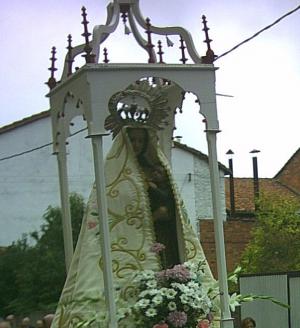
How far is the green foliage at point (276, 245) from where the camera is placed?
16.2 meters

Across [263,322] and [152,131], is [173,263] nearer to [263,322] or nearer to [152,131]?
[152,131]

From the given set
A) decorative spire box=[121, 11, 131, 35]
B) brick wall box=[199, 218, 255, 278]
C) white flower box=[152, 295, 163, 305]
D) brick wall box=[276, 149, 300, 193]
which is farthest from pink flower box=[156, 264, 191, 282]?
brick wall box=[276, 149, 300, 193]

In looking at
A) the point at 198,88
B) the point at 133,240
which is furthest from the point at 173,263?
the point at 198,88

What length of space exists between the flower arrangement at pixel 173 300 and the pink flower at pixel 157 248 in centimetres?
24

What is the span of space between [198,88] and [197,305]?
5.17 feet

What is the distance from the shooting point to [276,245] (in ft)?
53.8

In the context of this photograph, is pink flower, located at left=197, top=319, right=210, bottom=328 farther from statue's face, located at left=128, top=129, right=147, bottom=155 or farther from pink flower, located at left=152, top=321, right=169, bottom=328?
statue's face, located at left=128, top=129, right=147, bottom=155

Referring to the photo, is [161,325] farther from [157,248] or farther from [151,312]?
[157,248]

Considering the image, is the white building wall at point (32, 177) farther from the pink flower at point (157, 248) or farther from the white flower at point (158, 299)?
the white flower at point (158, 299)

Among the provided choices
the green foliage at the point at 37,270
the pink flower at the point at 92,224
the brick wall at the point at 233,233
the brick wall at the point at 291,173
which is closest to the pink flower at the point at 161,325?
the pink flower at the point at 92,224

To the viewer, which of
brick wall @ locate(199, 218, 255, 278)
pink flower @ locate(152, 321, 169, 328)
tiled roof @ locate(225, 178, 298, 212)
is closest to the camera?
pink flower @ locate(152, 321, 169, 328)

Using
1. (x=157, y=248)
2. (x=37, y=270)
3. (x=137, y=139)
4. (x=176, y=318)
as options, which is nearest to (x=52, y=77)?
(x=137, y=139)

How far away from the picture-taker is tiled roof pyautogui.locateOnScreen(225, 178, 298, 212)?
91.5 ft

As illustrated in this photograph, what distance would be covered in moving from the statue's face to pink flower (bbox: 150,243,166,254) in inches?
33.2
